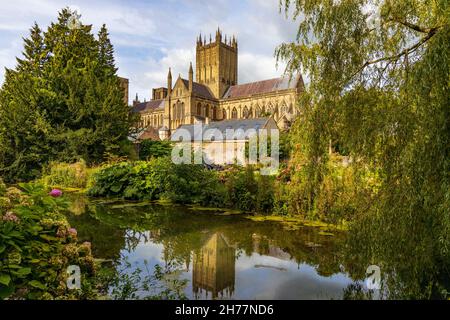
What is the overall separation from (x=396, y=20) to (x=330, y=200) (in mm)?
5660

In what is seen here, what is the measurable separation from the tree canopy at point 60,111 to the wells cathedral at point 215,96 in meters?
32.6

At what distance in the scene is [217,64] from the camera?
74.4 m

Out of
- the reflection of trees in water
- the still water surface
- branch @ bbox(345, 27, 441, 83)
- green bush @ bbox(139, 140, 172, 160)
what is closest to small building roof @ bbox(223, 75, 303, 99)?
green bush @ bbox(139, 140, 172, 160)

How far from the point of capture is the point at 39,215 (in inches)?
161

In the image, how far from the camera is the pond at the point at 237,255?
4.92 m

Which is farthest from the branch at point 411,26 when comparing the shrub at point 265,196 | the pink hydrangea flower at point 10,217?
the shrub at point 265,196

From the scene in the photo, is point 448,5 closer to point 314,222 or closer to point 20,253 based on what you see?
point 20,253

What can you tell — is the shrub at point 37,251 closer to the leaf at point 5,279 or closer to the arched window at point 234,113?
the leaf at point 5,279

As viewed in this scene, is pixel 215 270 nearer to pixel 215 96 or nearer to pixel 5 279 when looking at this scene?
pixel 5 279

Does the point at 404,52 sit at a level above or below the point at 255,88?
below

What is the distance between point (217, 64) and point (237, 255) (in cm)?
7134

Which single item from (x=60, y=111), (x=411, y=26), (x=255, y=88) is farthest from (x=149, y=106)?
(x=411, y=26)

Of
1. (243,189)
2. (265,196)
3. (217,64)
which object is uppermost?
(217,64)

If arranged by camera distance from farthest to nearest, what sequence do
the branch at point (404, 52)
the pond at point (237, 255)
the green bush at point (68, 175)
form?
1. the green bush at point (68, 175)
2. the pond at point (237, 255)
3. the branch at point (404, 52)
